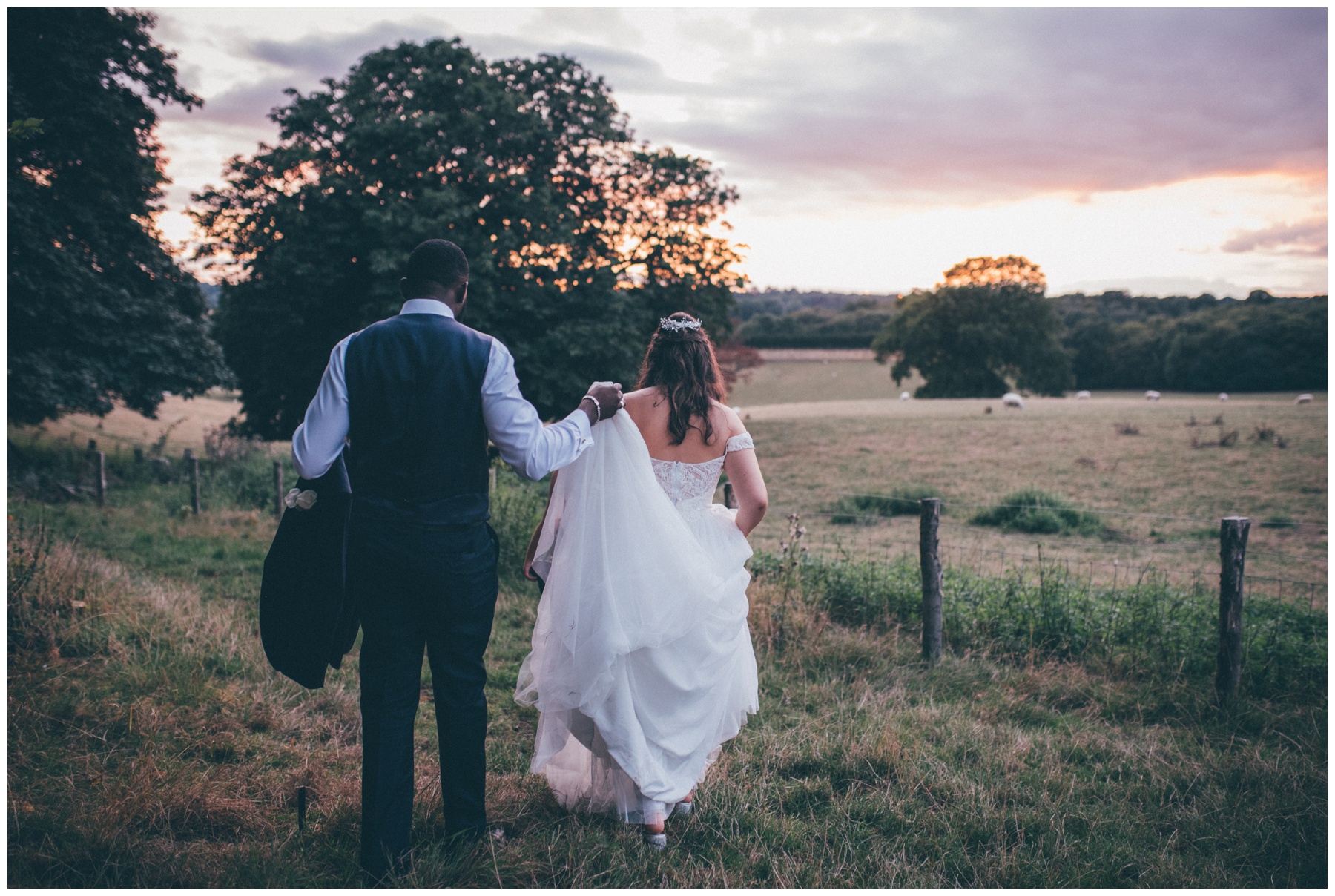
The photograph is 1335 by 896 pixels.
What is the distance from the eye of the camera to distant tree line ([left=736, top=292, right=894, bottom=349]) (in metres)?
87.9

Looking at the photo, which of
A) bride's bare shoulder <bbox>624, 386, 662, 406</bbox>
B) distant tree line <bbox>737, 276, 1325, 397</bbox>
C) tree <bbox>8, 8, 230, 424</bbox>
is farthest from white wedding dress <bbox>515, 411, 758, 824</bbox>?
distant tree line <bbox>737, 276, 1325, 397</bbox>

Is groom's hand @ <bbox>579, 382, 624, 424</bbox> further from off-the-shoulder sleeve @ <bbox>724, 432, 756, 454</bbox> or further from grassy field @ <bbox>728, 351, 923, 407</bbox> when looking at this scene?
grassy field @ <bbox>728, 351, 923, 407</bbox>

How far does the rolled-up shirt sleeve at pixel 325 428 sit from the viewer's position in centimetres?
286

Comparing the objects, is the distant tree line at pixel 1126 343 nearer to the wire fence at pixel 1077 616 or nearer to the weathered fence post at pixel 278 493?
the weathered fence post at pixel 278 493

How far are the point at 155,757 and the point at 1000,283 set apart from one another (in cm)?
6064

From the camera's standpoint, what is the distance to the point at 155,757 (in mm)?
3957

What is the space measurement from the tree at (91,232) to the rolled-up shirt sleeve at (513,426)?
1707 centimetres

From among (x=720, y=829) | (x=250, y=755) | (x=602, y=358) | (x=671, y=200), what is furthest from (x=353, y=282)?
(x=720, y=829)

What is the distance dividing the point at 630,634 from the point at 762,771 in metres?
1.40

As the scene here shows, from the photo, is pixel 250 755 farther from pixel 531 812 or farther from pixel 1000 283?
pixel 1000 283

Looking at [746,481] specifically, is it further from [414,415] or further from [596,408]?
[414,415]

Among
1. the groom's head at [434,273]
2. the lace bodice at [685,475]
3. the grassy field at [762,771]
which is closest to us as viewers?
the groom's head at [434,273]

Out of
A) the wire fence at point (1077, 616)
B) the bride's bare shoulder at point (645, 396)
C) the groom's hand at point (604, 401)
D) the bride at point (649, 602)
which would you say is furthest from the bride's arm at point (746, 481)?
the wire fence at point (1077, 616)

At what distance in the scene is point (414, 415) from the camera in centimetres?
292
